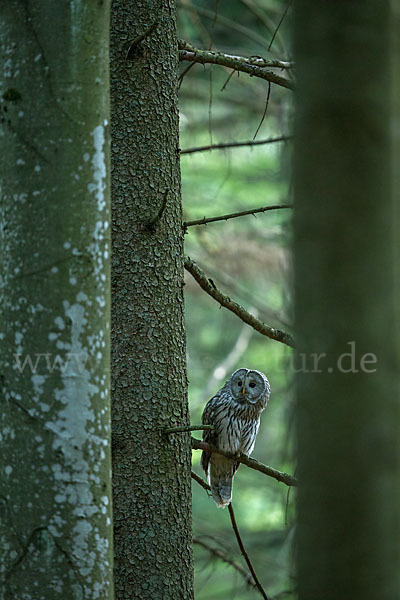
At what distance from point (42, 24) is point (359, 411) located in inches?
49.7

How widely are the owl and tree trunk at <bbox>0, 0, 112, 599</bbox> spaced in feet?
9.55

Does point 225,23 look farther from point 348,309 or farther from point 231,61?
point 348,309

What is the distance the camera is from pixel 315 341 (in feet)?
3.98

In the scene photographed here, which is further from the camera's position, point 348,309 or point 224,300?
point 224,300

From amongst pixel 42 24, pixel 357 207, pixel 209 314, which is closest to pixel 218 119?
pixel 209 314

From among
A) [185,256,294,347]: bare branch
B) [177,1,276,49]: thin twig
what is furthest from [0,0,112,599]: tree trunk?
[177,1,276,49]: thin twig

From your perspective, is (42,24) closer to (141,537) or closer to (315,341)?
(315,341)

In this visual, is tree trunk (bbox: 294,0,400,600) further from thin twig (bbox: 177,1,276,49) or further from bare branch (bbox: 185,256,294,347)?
thin twig (bbox: 177,1,276,49)

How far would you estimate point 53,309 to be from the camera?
1743 millimetres

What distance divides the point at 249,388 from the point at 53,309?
320 centimetres

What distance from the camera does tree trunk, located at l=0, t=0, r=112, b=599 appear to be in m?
1.72

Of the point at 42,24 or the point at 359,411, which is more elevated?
the point at 42,24

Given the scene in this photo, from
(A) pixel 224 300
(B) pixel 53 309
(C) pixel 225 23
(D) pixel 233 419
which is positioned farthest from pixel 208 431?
(B) pixel 53 309

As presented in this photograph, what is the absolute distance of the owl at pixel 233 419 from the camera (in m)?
4.69
